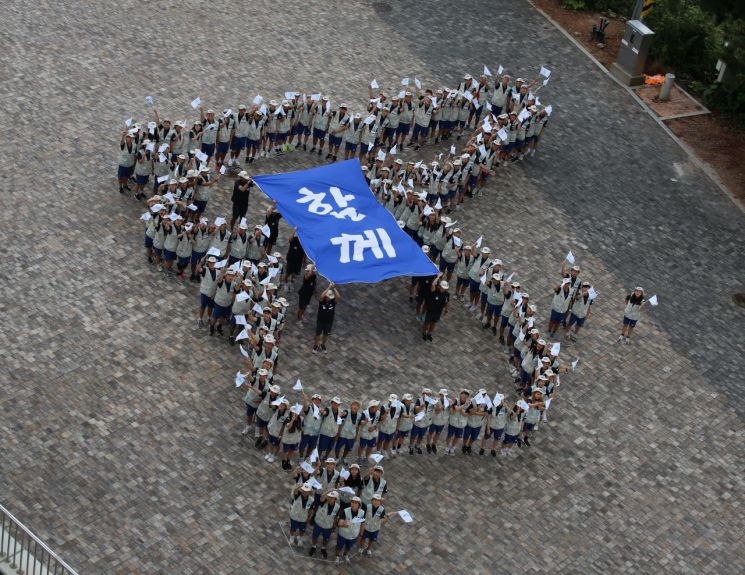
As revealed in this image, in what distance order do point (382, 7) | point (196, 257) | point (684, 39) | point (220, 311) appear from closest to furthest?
point (220, 311), point (196, 257), point (684, 39), point (382, 7)

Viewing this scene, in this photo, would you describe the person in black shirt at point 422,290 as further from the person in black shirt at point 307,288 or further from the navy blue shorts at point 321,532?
the navy blue shorts at point 321,532

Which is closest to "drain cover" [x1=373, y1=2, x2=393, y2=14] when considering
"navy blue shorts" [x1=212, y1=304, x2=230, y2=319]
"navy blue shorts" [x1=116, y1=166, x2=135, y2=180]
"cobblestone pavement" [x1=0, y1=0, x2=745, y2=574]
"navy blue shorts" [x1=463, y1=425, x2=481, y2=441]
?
"cobblestone pavement" [x1=0, y1=0, x2=745, y2=574]

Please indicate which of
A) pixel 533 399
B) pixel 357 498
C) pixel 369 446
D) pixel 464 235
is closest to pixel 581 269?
pixel 464 235

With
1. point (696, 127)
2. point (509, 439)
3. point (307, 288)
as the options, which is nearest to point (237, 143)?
point (307, 288)

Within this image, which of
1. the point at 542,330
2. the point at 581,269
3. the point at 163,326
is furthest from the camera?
the point at 581,269

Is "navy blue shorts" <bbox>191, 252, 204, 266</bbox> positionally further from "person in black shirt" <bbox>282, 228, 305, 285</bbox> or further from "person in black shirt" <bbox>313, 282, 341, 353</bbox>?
"person in black shirt" <bbox>313, 282, 341, 353</bbox>

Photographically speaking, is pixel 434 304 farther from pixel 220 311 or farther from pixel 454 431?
pixel 220 311

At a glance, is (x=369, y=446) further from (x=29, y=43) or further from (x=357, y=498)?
(x=29, y=43)
